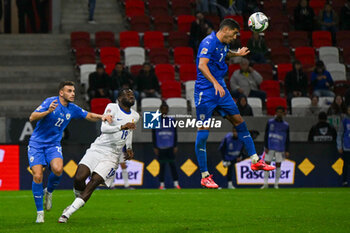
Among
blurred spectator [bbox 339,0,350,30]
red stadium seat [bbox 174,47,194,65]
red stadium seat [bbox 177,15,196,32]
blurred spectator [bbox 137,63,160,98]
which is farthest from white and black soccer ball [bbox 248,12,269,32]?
blurred spectator [bbox 339,0,350,30]

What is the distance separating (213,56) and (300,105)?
1009cm

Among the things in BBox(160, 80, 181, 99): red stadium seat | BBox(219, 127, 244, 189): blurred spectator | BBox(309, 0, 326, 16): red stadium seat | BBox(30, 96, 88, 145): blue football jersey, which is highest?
BBox(309, 0, 326, 16): red stadium seat

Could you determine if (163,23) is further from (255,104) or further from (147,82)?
(255,104)

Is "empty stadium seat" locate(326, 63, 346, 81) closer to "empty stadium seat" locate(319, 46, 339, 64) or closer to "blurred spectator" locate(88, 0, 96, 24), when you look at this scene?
"empty stadium seat" locate(319, 46, 339, 64)

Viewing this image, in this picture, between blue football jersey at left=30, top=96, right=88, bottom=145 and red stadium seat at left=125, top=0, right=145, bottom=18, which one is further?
red stadium seat at left=125, top=0, right=145, bottom=18

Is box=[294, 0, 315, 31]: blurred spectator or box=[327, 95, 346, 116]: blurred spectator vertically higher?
box=[294, 0, 315, 31]: blurred spectator

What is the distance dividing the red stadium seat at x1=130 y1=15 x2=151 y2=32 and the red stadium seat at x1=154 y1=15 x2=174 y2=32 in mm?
290

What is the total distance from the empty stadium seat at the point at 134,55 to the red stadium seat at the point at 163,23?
6.84 ft

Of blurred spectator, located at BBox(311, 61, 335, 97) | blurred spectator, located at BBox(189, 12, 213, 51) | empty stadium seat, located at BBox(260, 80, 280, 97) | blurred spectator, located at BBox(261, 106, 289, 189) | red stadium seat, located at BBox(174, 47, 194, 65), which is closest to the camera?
blurred spectator, located at BBox(261, 106, 289, 189)

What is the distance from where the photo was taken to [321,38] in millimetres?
23359

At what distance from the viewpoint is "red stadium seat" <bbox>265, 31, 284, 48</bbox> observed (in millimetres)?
22969

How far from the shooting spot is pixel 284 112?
1783 cm

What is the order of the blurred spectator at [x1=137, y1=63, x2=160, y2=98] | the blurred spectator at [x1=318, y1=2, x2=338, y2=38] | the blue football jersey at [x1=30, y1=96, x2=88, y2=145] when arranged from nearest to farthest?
the blue football jersey at [x1=30, y1=96, x2=88, y2=145] → the blurred spectator at [x1=137, y1=63, x2=160, y2=98] → the blurred spectator at [x1=318, y1=2, x2=338, y2=38]

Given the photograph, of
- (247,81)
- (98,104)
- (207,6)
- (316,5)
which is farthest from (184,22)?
(98,104)
